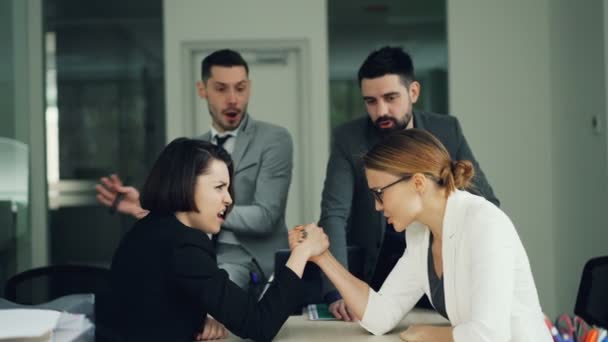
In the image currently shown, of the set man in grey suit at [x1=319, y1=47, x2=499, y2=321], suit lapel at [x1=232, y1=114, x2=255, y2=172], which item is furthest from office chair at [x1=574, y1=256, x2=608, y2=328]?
suit lapel at [x1=232, y1=114, x2=255, y2=172]

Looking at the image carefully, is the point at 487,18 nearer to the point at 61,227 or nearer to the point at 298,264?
the point at 61,227

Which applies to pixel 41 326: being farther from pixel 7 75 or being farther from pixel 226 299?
pixel 7 75

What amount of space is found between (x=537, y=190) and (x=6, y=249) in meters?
3.83

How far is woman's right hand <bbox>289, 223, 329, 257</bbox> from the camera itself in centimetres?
251

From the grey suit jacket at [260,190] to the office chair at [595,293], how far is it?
1243mm

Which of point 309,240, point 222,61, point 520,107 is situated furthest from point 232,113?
point 520,107

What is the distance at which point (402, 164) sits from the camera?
2.31 m

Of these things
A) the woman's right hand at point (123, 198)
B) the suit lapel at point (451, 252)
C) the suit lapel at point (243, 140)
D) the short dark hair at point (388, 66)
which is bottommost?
the suit lapel at point (451, 252)

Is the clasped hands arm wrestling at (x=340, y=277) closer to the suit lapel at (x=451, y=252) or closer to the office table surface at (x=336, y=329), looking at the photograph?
the office table surface at (x=336, y=329)

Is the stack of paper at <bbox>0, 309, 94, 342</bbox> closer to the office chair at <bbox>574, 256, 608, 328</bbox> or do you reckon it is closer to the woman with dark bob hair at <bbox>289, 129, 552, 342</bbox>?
the woman with dark bob hair at <bbox>289, 129, 552, 342</bbox>

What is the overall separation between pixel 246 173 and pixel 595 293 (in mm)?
1495

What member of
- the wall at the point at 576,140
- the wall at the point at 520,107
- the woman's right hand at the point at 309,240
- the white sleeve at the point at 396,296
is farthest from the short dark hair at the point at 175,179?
the wall at the point at 520,107

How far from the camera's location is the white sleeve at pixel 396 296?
2.46m

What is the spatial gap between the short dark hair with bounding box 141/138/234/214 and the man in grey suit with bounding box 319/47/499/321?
2.62 ft
